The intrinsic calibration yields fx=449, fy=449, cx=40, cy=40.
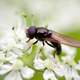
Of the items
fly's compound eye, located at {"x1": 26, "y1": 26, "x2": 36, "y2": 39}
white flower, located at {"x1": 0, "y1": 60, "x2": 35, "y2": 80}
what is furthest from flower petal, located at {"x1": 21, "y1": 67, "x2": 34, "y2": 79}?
fly's compound eye, located at {"x1": 26, "y1": 26, "x2": 36, "y2": 39}

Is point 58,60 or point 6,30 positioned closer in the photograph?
point 58,60

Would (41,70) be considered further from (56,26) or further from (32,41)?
(56,26)

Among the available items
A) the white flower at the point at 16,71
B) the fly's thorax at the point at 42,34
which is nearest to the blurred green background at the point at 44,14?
the fly's thorax at the point at 42,34

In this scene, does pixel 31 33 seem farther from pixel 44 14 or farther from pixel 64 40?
pixel 44 14

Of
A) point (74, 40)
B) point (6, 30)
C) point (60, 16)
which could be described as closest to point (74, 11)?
point (60, 16)

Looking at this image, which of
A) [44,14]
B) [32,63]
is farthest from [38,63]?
[44,14]

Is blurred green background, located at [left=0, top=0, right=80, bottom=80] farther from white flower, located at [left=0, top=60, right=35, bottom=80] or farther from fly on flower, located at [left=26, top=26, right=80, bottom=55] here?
white flower, located at [left=0, top=60, right=35, bottom=80]

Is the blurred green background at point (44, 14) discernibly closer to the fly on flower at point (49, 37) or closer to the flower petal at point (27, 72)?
the fly on flower at point (49, 37)

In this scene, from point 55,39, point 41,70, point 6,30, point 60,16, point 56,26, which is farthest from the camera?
point 60,16
